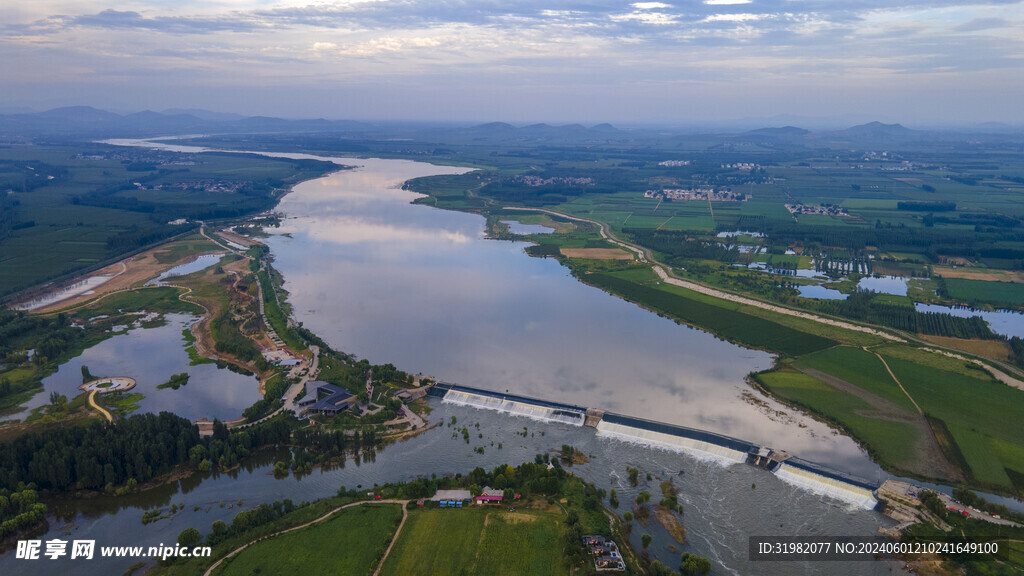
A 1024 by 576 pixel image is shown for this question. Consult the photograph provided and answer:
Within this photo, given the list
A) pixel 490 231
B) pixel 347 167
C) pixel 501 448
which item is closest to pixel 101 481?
pixel 501 448

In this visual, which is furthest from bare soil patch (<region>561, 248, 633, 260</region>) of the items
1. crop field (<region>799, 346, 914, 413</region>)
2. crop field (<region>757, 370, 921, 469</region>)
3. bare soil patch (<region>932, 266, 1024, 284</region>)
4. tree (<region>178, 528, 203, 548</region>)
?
tree (<region>178, 528, 203, 548</region>)

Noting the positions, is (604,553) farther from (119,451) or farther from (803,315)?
(803,315)

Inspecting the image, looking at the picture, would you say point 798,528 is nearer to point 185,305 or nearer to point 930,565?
point 930,565

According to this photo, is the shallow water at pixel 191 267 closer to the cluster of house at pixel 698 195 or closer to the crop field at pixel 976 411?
the crop field at pixel 976 411

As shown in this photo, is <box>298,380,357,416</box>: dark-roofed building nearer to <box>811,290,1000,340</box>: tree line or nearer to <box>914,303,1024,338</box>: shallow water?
<box>811,290,1000,340</box>: tree line

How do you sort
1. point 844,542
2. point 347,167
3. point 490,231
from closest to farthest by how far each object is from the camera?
1. point 844,542
2. point 490,231
3. point 347,167

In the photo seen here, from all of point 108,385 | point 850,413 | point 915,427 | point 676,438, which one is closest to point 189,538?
point 108,385

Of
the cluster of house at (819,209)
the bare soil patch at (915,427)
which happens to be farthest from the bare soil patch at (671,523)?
the cluster of house at (819,209)

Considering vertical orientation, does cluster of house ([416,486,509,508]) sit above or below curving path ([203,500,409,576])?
above
